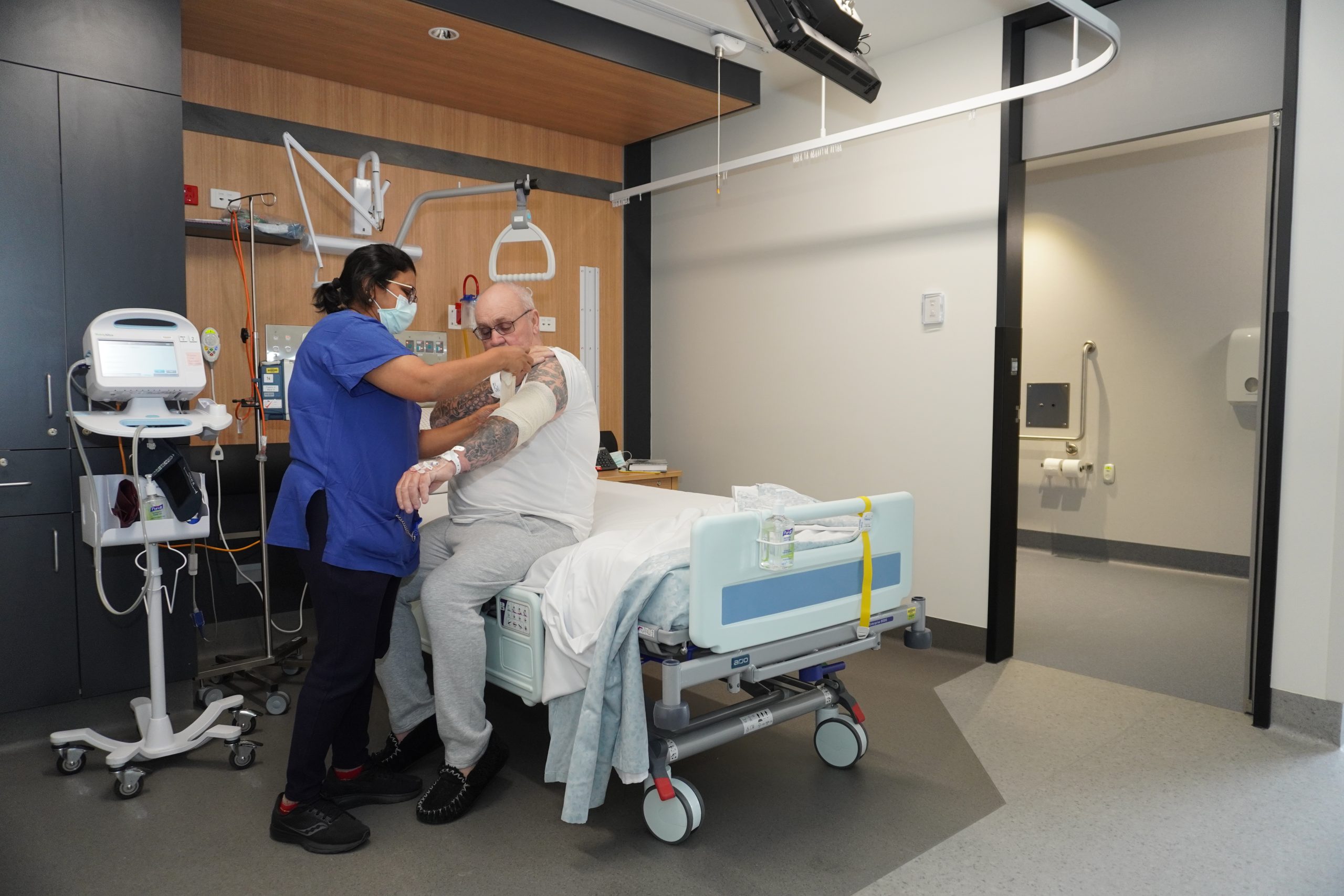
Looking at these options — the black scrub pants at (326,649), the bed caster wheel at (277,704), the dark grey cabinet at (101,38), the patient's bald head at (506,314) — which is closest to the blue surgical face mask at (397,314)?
the patient's bald head at (506,314)

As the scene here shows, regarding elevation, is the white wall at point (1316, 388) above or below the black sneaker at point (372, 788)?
above

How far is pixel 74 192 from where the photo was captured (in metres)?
2.95

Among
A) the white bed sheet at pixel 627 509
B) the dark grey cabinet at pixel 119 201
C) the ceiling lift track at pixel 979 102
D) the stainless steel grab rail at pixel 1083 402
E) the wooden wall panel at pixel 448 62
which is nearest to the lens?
the white bed sheet at pixel 627 509

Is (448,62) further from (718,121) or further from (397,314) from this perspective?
(397,314)

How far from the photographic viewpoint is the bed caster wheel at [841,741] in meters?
2.56

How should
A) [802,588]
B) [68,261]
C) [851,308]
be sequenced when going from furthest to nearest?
[851,308] < [68,261] < [802,588]

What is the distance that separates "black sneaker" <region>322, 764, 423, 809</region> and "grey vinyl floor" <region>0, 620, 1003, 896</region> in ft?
0.11

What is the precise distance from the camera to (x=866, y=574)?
7.51 ft

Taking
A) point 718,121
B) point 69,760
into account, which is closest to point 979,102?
point 718,121

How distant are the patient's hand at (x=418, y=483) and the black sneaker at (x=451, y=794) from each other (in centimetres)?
73

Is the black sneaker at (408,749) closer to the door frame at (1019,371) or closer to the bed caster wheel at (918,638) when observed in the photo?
the bed caster wheel at (918,638)

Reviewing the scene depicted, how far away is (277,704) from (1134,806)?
271 centimetres

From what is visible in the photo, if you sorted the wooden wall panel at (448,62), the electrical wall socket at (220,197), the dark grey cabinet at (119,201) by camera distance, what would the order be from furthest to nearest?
the electrical wall socket at (220,197) → the wooden wall panel at (448,62) → the dark grey cabinet at (119,201)

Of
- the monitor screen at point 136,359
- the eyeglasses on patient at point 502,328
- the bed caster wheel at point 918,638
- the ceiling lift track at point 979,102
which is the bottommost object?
the bed caster wheel at point 918,638
